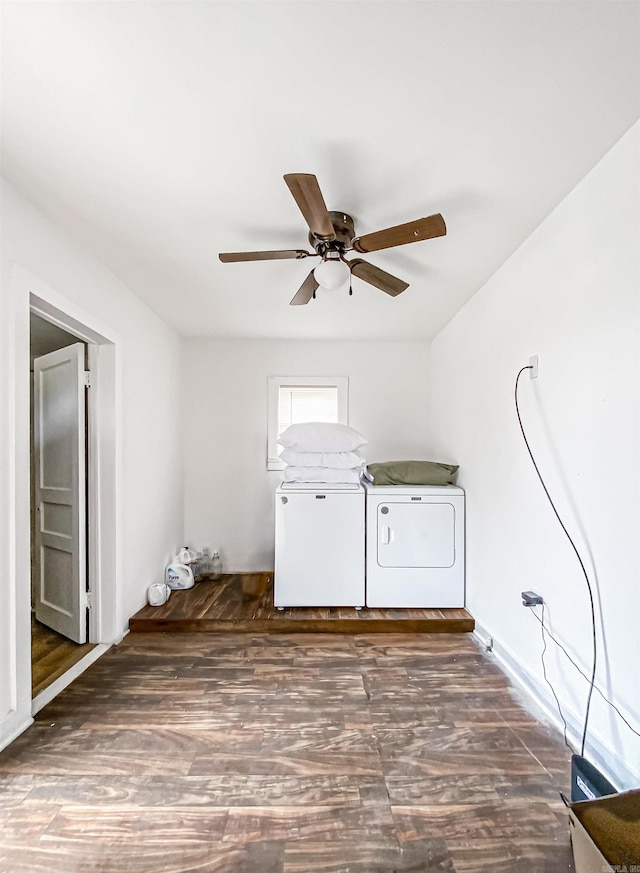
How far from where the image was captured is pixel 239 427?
13.0ft

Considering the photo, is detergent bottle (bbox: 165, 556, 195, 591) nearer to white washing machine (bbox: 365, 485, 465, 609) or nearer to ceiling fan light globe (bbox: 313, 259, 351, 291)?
white washing machine (bbox: 365, 485, 465, 609)

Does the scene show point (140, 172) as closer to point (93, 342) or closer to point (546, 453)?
point (93, 342)

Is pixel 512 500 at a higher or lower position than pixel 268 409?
lower

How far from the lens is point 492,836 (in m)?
1.27

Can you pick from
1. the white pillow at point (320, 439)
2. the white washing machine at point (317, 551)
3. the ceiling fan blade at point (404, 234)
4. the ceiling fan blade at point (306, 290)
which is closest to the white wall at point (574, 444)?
the ceiling fan blade at point (404, 234)

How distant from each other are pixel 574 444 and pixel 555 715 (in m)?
1.24

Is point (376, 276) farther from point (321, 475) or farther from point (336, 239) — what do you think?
point (321, 475)

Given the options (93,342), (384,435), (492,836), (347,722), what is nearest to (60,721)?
(347,722)

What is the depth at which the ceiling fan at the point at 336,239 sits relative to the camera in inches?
56.4

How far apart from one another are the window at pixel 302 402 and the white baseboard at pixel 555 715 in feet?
7.32

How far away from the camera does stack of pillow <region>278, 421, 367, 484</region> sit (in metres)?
3.11

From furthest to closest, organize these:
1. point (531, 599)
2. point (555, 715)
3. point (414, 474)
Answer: point (414, 474), point (531, 599), point (555, 715)

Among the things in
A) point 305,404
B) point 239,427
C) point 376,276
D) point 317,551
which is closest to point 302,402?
point 305,404

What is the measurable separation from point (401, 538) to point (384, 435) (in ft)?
4.28
